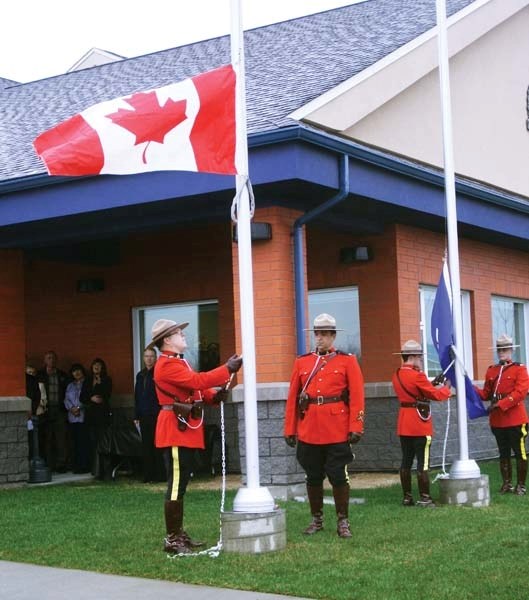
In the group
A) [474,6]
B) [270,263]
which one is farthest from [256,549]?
[474,6]

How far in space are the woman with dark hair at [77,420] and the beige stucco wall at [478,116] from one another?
596 centimetres

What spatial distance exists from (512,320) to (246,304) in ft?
35.5

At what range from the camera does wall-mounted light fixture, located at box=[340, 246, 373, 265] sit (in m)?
15.0

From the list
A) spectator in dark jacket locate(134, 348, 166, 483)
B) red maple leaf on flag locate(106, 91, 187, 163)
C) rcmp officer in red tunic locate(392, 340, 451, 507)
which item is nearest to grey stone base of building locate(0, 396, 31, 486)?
spectator in dark jacket locate(134, 348, 166, 483)

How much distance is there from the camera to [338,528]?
9211 millimetres

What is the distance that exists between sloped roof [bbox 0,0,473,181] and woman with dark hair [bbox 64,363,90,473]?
3.66 m

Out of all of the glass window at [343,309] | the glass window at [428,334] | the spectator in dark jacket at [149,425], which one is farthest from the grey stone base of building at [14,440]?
the glass window at [428,334]

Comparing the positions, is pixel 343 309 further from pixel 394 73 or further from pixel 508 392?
pixel 508 392

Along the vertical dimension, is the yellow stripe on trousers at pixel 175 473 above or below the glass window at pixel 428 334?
below

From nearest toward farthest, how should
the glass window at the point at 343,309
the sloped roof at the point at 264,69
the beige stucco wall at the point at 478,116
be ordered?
the sloped roof at the point at 264,69 < the beige stucco wall at the point at 478,116 < the glass window at the point at 343,309

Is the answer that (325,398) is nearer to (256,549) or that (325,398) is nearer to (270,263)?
(256,549)

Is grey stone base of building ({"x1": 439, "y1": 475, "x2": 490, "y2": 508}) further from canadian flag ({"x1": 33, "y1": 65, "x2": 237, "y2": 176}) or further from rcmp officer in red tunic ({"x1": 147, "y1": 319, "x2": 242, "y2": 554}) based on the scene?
canadian flag ({"x1": 33, "y1": 65, "x2": 237, "y2": 176})

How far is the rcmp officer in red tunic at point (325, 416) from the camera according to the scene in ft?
30.6

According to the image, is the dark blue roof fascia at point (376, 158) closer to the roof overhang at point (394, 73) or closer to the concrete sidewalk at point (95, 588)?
the roof overhang at point (394, 73)
